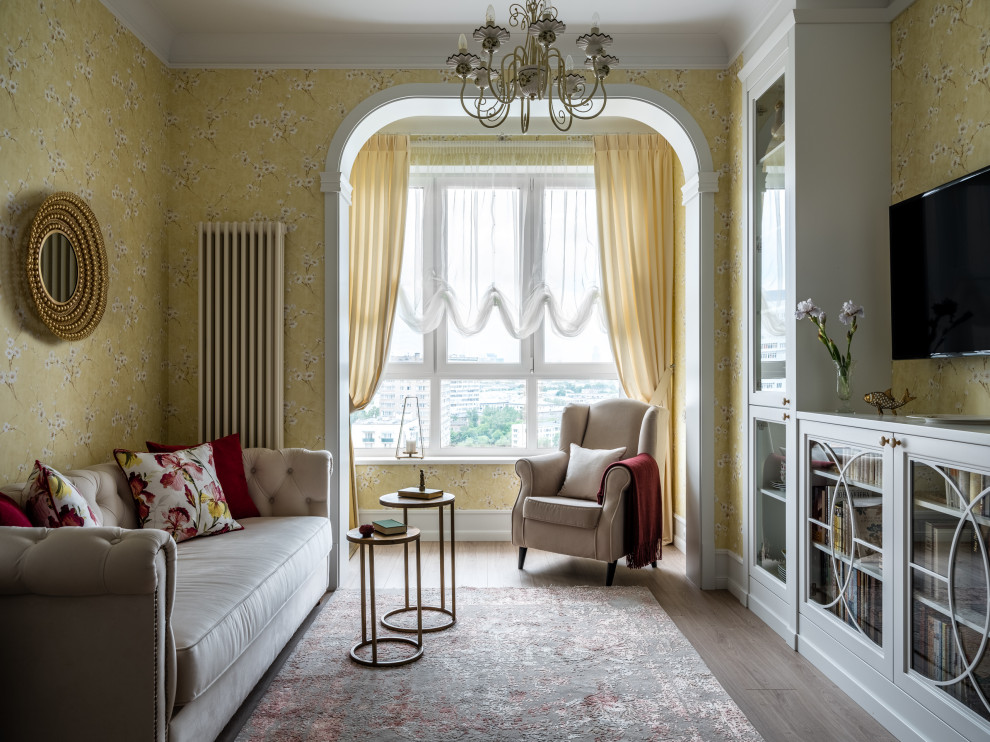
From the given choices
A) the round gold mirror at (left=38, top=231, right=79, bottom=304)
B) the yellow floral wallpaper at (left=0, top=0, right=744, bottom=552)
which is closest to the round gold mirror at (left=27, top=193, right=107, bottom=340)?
the round gold mirror at (left=38, top=231, right=79, bottom=304)

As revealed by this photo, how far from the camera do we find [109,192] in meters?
3.32

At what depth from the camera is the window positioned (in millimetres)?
5109

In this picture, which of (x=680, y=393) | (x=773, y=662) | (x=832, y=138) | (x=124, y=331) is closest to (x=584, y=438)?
(x=680, y=393)

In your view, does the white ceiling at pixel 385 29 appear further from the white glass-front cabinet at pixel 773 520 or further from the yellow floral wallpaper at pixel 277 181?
the white glass-front cabinet at pixel 773 520

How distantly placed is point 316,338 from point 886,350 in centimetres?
283

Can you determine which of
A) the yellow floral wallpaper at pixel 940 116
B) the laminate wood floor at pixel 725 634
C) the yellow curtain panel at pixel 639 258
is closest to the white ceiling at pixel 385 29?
the yellow floral wallpaper at pixel 940 116

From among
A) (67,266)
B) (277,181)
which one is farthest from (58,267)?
(277,181)

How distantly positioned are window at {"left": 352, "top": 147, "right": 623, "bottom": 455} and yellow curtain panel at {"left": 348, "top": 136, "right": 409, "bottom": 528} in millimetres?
185

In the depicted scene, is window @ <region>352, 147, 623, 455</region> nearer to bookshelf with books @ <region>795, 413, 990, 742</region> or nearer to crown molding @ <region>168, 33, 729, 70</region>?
crown molding @ <region>168, 33, 729, 70</region>

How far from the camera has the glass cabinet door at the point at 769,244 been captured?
3268mm

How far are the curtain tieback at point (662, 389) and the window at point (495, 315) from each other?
36cm

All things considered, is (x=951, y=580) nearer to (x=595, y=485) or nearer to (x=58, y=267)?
(x=595, y=485)

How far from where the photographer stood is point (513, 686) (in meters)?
2.69

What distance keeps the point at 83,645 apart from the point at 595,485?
9.53 feet
